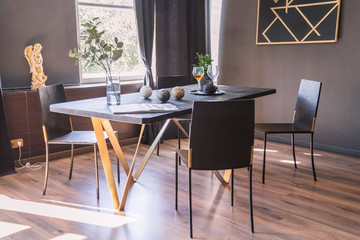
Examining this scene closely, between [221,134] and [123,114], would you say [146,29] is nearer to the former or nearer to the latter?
[123,114]

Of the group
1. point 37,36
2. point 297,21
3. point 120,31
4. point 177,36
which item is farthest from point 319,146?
point 37,36

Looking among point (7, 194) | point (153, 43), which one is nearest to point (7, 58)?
point (7, 194)

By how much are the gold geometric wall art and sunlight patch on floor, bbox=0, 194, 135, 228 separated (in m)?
2.91

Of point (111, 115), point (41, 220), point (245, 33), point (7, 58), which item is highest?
point (245, 33)

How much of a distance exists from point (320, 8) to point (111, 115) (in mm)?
2872

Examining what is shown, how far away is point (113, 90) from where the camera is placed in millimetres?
2826

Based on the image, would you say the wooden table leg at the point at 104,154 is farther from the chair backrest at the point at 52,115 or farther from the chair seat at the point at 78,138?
the chair backrest at the point at 52,115

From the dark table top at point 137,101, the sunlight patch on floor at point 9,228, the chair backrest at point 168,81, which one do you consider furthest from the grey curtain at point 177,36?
the sunlight patch on floor at point 9,228

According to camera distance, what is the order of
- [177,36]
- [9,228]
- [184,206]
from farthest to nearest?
[177,36]
[184,206]
[9,228]

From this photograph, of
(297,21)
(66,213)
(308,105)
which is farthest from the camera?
(297,21)

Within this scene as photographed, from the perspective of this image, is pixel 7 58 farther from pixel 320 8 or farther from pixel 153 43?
pixel 320 8

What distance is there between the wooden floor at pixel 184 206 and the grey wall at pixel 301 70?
579 millimetres

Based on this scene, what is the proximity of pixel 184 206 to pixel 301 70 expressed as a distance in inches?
96.1

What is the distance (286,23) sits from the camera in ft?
14.7
